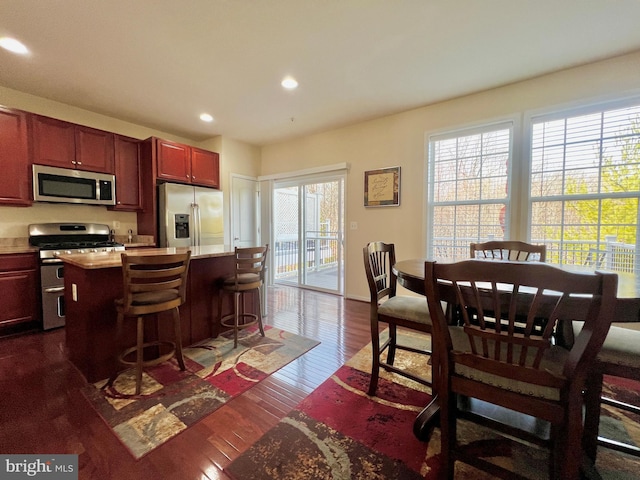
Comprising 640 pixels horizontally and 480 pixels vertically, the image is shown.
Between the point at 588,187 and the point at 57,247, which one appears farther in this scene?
the point at 57,247

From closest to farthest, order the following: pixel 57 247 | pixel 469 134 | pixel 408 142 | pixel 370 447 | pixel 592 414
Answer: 1. pixel 592 414
2. pixel 370 447
3. pixel 57 247
4. pixel 469 134
5. pixel 408 142

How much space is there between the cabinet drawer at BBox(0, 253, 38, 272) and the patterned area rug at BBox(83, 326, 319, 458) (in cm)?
193

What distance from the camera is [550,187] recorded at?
108 inches

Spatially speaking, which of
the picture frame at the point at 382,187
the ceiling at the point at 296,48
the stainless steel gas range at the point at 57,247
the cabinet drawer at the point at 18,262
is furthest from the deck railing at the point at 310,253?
the cabinet drawer at the point at 18,262

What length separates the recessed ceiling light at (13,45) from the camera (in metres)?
2.21

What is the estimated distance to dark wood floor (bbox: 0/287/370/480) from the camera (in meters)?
1.25

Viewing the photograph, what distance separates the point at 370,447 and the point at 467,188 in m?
2.91

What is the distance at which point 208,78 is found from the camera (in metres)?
2.79

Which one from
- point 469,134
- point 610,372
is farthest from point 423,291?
point 469,134

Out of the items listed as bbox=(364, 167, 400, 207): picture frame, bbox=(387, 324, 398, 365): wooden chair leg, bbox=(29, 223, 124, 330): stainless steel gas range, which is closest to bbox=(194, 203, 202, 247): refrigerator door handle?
bbox=(29, 223, 124, 330): stainless steel gas range

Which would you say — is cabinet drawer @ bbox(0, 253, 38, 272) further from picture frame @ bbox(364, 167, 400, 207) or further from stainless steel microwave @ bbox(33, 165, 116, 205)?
picture frame @ bbox(364, 167, 400, 207)

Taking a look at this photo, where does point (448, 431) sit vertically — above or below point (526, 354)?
below

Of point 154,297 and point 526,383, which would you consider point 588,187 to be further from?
point 154,297

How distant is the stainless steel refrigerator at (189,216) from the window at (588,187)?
4.23 m
